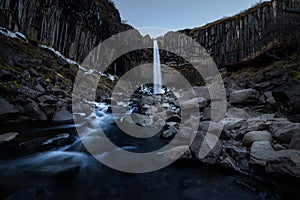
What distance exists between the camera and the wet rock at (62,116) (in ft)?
15.3

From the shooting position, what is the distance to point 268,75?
5664 millimetres

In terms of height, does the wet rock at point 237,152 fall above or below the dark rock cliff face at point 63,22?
below

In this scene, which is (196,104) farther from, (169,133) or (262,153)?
(262,153)

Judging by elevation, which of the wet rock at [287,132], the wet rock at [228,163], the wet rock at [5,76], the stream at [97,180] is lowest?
the stream at [97,180]

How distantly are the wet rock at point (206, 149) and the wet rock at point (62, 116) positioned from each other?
13.8 ft

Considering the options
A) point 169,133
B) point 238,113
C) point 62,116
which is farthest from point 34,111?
point 238,113

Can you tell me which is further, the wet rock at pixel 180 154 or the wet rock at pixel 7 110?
the wet rock at pixel 7 110

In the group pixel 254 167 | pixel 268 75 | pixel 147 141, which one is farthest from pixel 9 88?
pixel 268 75

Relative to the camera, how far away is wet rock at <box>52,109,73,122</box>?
4.67m

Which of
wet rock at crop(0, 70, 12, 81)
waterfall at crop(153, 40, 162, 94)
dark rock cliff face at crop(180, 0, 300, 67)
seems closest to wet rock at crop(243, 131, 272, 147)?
wet rock at crop(0, 70, 12, 81)

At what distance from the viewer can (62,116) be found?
4.78 metres

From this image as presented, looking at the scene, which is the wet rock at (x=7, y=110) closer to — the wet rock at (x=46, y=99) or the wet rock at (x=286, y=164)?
the wet rock at (x=46, y=99)

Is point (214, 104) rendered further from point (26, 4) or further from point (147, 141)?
point (26, 4)

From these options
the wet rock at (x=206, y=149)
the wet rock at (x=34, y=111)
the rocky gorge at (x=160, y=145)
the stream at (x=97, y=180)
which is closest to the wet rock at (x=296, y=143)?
the rocky gorge at (x=160, y=145)
